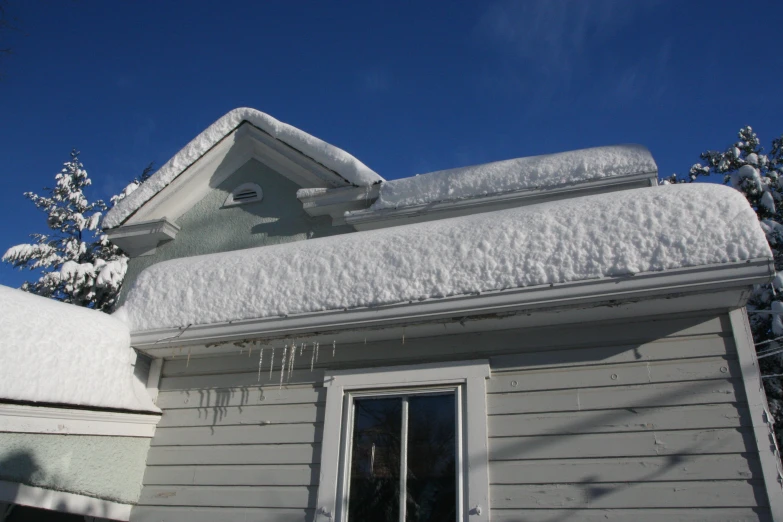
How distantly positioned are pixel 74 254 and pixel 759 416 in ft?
57.0

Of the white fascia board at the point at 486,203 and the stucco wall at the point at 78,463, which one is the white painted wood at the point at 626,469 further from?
the stucco wall at the point at 78,463

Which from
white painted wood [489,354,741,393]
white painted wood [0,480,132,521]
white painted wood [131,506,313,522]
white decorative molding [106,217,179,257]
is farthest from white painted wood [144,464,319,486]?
white decorative molding [106,217,179,257]

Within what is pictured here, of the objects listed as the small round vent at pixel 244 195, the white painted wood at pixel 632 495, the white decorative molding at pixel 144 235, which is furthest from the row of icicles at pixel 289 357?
the white decorative molding at pixel 144 235

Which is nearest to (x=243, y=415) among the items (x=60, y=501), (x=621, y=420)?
(x=60, y=501)

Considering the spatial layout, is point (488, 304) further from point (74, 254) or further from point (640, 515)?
point (74, 254)

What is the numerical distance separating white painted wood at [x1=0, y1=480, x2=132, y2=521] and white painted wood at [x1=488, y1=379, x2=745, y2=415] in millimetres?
2831

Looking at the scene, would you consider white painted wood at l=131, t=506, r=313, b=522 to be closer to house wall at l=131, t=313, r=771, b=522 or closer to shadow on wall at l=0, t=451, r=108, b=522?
house wall at l=131, t=313, r=771, b=522

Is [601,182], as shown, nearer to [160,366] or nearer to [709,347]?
[709,347]

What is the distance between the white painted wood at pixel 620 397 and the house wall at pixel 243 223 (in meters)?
3.12

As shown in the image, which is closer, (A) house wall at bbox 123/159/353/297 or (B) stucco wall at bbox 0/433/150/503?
(B) stucco wall at bbox 0/433/150/503

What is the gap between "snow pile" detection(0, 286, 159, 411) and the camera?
159 inches

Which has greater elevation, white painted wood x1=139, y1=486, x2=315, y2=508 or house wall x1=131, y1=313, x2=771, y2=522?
house wall x1=131, y1=313, x2=771, y2=522

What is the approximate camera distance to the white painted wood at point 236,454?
4.32m

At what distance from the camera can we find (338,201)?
632cm
